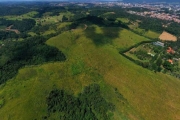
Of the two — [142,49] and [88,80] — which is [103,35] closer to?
[142,49]

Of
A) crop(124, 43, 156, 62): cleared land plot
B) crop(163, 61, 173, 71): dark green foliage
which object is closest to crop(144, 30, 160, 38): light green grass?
crop(124, 43, 156, 62): cleared land plot

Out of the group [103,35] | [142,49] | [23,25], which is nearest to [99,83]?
[142,49]

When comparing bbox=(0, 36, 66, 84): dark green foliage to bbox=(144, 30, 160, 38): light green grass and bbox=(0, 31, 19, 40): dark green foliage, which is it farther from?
bbox=(144, 30, 160, 38): light green grass

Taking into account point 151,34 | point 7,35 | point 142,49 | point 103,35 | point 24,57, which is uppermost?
point 103,35

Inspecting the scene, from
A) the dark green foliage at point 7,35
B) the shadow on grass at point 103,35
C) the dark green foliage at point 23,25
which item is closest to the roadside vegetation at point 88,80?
the shadow on grass at point 103,35

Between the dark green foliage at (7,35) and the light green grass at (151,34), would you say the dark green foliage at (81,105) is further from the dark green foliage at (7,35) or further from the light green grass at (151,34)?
the dark green foliage at (7,35)

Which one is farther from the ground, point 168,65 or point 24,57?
point 24,57

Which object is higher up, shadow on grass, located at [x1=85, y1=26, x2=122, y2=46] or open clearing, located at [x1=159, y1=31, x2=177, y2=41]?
shadow on grass, located at [x1=85, y1=26, x2=122, y2=46]
